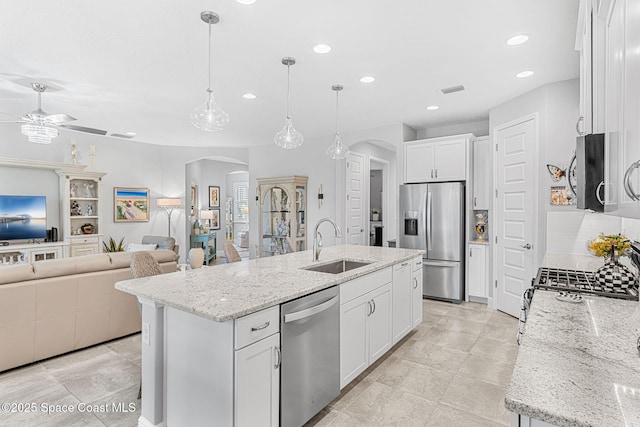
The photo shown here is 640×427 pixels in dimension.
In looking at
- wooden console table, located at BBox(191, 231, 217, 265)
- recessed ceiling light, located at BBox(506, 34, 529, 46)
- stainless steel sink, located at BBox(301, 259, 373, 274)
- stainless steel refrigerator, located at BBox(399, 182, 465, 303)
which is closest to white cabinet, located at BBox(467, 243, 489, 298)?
stainless steel refrigerator, located at BBox(399, 182, 465, 303)

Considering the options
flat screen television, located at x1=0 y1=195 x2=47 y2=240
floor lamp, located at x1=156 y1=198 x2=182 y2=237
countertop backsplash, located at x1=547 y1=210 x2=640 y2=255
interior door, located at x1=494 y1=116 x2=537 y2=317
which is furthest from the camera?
floor lamp, located at x1=156 y1=198 x2=182 y2=237

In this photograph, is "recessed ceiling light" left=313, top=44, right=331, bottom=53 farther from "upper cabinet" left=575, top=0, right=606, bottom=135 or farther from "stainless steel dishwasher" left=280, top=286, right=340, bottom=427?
"stainless steel dishwasher" left=280, top=286, right=340, bottom=427

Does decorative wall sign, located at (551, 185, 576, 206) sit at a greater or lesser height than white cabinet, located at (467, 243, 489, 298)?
greater

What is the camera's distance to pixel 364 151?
6766 mm

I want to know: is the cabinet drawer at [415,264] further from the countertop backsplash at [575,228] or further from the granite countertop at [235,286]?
the countertop backsplash at [575,228]

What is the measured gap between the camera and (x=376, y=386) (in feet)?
8.66

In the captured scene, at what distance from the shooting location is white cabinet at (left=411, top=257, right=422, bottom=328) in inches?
142

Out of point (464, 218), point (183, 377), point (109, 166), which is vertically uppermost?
point (109, 166)

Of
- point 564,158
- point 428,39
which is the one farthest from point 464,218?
point 428,39

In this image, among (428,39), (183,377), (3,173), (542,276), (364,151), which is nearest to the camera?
(183,377)

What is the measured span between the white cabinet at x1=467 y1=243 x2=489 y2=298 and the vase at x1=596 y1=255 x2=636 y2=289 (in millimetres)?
2903

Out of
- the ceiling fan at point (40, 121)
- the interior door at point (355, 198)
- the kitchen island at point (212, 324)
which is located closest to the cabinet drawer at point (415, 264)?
the kitchen island at point (212, 324)

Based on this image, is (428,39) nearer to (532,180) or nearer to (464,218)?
(532,180)

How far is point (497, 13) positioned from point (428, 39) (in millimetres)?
521
